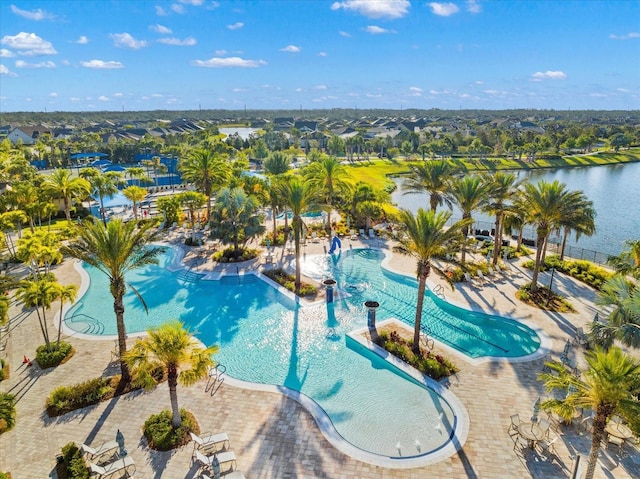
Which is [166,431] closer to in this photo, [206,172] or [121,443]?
[121,443]

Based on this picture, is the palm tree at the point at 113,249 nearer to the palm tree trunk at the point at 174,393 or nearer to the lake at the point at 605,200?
the palm tree trunk at the point at 174,393

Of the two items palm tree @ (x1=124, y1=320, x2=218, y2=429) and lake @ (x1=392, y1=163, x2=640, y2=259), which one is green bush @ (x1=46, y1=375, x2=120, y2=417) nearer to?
palm tree @ (x1=124, y1=320, x2=218, y2=429)

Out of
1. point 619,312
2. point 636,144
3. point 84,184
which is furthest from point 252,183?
point 636,144

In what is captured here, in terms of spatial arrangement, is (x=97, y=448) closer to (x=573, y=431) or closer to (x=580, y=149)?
(x=573, y=431)

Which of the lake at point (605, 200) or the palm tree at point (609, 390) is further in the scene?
the lake at point (605, 200)

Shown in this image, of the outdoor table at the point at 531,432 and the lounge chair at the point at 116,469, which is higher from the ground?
the outdoor table at the point at 531,432

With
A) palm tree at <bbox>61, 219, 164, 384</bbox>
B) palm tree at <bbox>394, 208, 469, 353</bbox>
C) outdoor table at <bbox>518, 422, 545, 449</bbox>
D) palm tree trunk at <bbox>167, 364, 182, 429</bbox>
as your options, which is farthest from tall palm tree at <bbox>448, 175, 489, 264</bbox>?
palm tree at <bbox>61, 219, 164, 384</bbox>

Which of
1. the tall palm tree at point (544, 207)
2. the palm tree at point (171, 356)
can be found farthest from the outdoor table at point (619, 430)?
the palm tree at point (171, 356)
